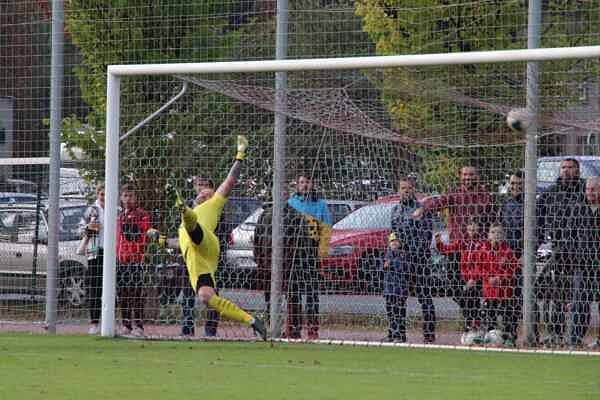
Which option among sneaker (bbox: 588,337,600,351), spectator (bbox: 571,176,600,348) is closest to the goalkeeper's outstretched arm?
spectator (bbox: 571,176,600,348)

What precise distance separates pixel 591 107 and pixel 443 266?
2044mm

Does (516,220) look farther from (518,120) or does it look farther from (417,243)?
(518,120)

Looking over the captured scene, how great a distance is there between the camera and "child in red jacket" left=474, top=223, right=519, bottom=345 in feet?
42.1

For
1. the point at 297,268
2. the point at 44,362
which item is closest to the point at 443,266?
the point at 297,268

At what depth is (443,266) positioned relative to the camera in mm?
13000

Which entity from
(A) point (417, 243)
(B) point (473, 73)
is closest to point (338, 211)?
(A) point (417, 243)

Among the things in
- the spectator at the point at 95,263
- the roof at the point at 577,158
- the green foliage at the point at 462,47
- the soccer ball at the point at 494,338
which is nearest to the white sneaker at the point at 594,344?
the soccer ball at the point at 494,338

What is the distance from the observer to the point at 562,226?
12797mm

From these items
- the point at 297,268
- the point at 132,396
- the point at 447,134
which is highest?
the point at 447,134

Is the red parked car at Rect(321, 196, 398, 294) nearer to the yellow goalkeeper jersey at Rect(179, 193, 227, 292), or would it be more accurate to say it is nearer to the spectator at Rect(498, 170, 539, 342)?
the spectator at Rect(498, 170, 539, 342)

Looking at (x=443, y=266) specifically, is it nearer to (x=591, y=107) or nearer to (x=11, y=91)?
(x=591, y=107)

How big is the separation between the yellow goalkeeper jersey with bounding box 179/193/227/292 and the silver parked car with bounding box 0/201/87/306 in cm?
264

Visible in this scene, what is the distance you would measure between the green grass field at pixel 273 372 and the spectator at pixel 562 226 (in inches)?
29.3

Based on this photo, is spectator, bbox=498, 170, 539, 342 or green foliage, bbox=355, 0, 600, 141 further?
green foliage, bbox=355, 0, 600, 141
